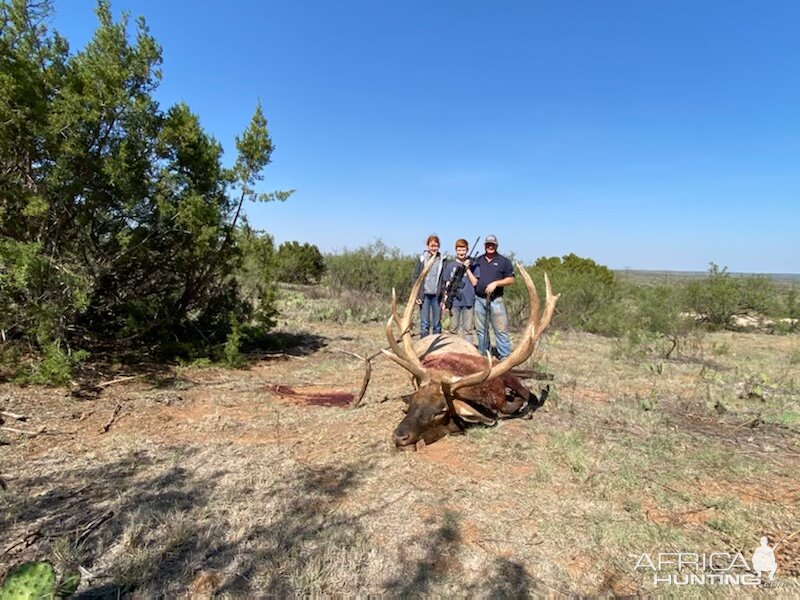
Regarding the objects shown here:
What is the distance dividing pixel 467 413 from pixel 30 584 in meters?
3.15

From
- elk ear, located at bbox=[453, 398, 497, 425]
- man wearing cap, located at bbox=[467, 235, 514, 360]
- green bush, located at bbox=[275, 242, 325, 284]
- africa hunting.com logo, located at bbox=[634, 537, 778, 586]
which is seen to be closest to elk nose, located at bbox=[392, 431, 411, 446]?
elk ear, located at bbox=[453, 398, 497, 425]

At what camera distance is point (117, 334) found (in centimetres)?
655

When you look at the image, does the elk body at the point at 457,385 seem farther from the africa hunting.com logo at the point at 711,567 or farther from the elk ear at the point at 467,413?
the africa hunting.com logo at the point at 711,567

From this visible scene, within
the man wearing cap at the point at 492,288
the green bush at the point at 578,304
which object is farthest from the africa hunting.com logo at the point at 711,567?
the green bush at the point at 578,304

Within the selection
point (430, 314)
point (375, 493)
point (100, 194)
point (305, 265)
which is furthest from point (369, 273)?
point (375, 493)

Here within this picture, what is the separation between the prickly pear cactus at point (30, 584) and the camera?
1.75 meters

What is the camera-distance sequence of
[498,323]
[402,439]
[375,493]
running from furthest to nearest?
1. [498,323]
2. [402,439]
3. [375,493]

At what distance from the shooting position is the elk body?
3.94 meters

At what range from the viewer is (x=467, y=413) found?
13.9 feet

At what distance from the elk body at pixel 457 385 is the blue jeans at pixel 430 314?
232 cm

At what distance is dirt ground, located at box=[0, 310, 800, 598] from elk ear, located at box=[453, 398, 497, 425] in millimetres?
116

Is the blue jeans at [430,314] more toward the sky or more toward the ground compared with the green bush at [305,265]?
more toward the ground

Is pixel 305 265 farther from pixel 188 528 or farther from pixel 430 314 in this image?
pixel 188 528

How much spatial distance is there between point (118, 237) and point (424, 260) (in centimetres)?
410
